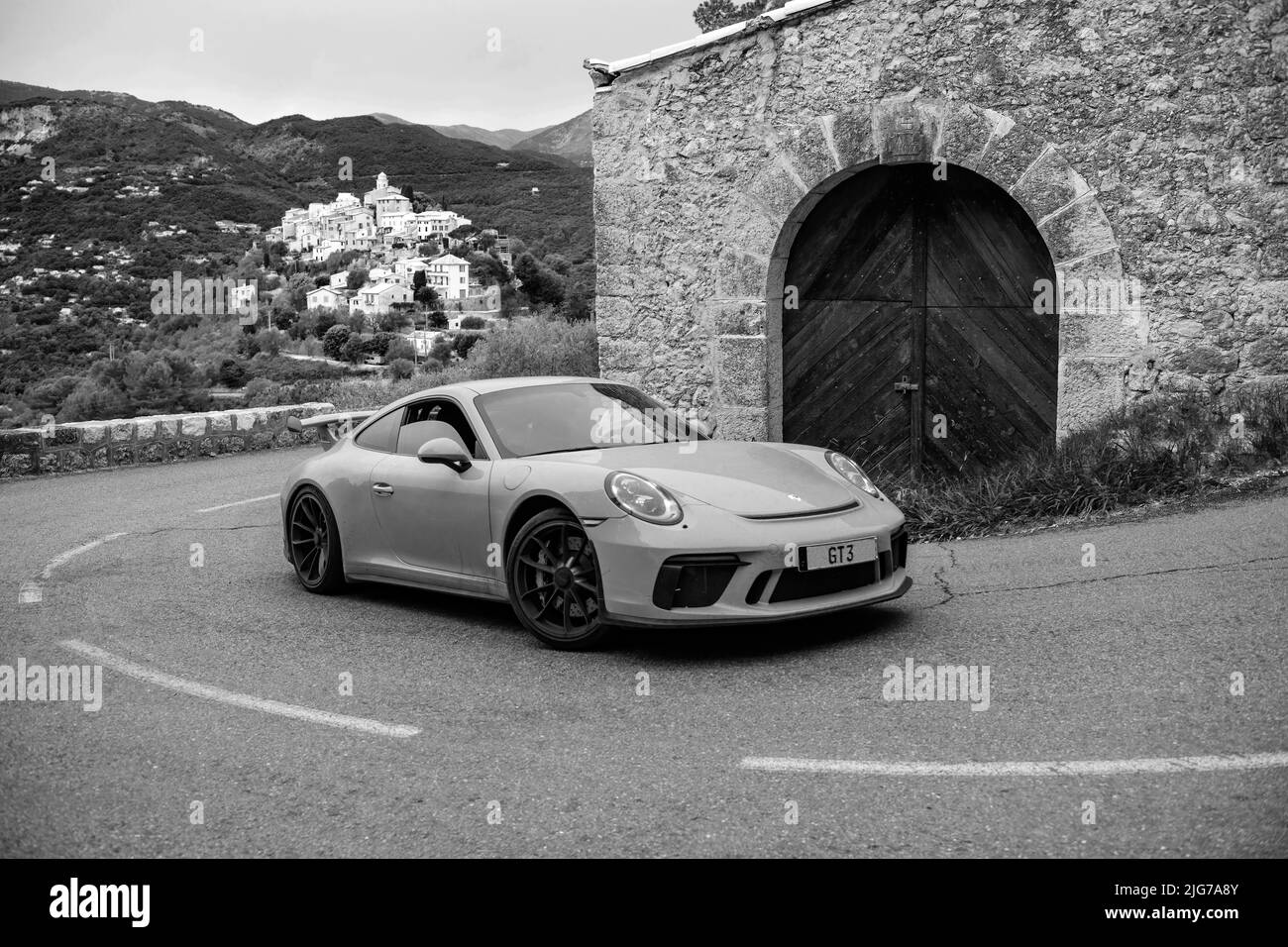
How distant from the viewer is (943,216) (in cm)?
1087

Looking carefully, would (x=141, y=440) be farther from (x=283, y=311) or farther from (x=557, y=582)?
(x=283, y=311)

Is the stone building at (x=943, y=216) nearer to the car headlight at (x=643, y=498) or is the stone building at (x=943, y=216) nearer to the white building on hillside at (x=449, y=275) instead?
the car headlight at (x=643, y=498)

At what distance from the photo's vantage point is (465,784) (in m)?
4.36

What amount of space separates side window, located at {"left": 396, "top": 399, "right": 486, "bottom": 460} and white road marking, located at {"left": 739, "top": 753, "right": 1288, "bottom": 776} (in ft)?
10.6

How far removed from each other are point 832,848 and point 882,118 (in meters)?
8.15

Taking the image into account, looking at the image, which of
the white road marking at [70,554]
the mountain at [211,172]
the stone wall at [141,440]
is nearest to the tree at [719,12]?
the mountain at [211,172]

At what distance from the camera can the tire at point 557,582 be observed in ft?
20.1

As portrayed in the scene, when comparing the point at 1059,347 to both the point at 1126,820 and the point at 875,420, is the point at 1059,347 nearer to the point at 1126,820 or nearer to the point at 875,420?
the point at 875,420

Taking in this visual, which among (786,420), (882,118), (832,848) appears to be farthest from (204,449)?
(832,848)

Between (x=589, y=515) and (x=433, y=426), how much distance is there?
1.72 metres

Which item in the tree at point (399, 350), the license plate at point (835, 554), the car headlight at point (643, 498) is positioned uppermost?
the tree at point (399, 350)

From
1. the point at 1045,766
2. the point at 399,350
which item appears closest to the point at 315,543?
the point at 1045,766

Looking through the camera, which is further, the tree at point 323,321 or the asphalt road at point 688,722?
the tree at point 323,321

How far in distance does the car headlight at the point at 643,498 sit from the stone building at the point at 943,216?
17.0ft
